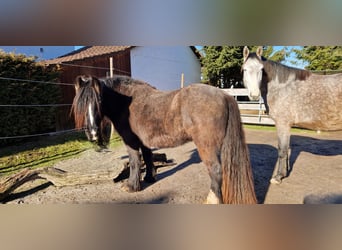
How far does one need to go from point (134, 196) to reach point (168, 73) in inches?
33.6

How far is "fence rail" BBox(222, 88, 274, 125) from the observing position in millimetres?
972

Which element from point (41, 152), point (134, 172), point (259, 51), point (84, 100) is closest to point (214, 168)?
point (134, 172)

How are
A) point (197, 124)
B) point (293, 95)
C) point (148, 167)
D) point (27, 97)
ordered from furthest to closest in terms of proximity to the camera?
point (27, 97), point (148, 167), point (293, 95), point (197, 124)

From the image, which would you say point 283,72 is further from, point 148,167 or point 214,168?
point 148,167

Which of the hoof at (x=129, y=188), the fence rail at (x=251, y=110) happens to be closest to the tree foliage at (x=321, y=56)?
the fence rail at (x=251, y=110)

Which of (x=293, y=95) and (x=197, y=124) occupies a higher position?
(x=293, y=95)

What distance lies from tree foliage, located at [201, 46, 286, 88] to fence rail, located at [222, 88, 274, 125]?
5 cm

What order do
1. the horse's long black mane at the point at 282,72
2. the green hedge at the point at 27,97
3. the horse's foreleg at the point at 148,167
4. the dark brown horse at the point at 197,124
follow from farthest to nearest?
the green hedge at the point at 27,97, the horse's foreleg at the point at 148,167, the horse's long black mane at the point at 282,72, the dark brown horse at the point at 197,124

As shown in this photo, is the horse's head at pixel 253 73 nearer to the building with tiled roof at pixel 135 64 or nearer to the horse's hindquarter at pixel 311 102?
the horse's hindquarter at pixel 311 102

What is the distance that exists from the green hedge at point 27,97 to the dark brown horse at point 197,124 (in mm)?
580

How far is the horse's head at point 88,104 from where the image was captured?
92cm

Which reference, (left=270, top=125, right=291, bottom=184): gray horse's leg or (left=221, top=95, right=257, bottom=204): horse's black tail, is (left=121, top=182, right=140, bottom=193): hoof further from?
(left=270, top=125, right=291, bottom=184): gray horse's leg

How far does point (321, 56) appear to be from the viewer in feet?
3.05

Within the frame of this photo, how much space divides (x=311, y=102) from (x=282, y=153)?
316mm
